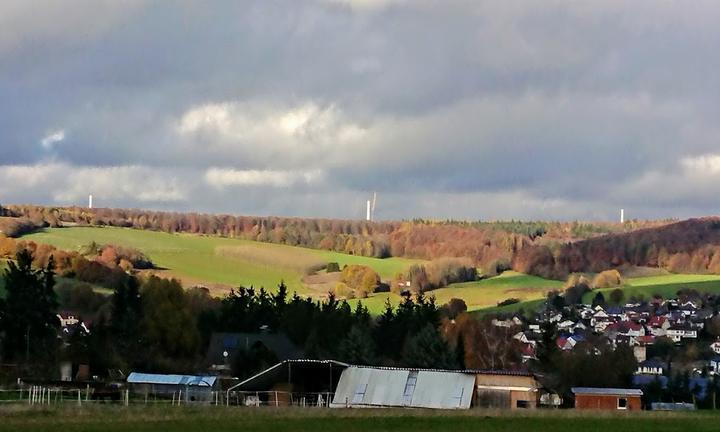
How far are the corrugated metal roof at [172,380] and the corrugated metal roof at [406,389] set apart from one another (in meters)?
16.0

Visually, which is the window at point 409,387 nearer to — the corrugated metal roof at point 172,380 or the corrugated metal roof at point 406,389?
the corrugated metal roof at point 406,389

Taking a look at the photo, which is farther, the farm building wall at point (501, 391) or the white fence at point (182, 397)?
the farm building wall at point (501, 391)

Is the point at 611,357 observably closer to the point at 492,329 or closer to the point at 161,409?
the point at 492,329

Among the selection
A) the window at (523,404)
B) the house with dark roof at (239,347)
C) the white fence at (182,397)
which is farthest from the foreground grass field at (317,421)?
the house with dark roof at (239,347)

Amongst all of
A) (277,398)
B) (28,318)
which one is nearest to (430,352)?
(277,398)

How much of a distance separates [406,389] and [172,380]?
2453 cm

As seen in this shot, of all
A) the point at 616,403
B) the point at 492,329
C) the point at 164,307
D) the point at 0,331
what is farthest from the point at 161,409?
the point at 492,329

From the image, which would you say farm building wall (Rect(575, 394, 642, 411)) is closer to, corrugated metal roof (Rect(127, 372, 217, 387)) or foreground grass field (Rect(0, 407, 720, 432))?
corrugated metal roof (Rect(127, 372, 217, 387))

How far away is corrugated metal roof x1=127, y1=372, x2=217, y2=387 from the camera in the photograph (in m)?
94.9

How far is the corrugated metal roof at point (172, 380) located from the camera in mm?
94875

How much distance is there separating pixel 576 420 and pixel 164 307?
77.2 m

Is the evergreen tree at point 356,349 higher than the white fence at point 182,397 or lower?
higher

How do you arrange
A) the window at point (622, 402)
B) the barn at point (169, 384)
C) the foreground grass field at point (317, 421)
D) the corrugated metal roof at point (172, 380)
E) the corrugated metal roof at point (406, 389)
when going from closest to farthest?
the foreground grass field at point (317, 421) < the corrugated metal roof at point (406, 389) < the barn at point (169, 384) < the corrugated metal roof at point (172, 380) < the window at point (622, 402)

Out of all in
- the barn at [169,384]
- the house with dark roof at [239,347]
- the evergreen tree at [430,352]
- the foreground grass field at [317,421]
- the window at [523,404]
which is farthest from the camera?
the house with dark roof at [239,347]
